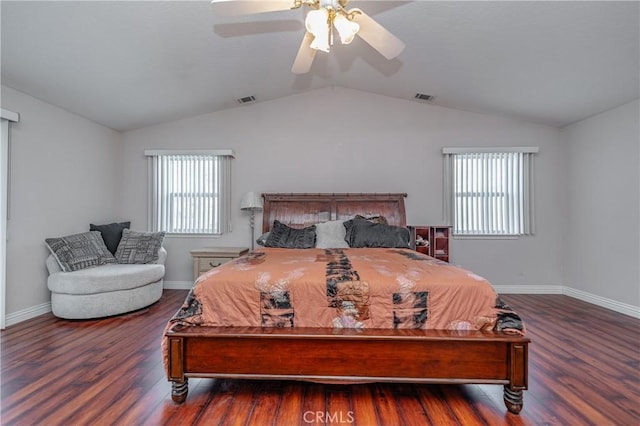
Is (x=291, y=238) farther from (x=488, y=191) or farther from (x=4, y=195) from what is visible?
(x=488, y=191)

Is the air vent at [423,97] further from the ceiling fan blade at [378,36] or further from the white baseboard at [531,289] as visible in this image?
the white baseboard at [531,289]

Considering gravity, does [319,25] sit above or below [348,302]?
above

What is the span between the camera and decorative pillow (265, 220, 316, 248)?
362 centimetres

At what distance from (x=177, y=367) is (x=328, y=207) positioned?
2943 millimetres

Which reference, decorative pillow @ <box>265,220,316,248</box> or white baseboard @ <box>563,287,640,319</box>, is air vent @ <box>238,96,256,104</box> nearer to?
decorative pillow @ <box>265,220,316,248</box>

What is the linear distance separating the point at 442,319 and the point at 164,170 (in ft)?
14.4

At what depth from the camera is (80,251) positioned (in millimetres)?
3496

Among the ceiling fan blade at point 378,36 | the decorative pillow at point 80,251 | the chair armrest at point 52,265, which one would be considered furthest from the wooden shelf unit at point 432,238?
the chair armrest at point 52,265

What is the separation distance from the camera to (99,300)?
3260 millimetres

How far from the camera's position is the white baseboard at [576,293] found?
3506 millimetres

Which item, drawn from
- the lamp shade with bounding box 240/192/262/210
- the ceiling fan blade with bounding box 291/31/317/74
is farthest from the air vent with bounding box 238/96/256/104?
the ceiling fan blade with bounding box 291/31/317/74

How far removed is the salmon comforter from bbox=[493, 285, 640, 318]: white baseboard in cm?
295

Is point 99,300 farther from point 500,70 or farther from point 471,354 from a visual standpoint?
point 500,70
